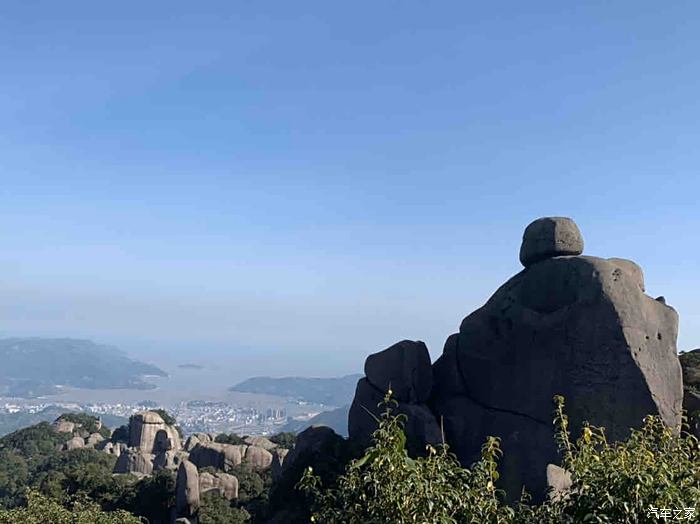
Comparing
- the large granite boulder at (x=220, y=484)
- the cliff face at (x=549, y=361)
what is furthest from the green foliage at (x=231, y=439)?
the cliff face at (x=549, y=361)

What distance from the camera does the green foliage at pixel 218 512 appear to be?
24.9 m

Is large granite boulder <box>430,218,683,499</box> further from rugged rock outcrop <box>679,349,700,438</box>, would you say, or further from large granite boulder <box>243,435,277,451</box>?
large granite boulder <box>243,435,277,451</box>

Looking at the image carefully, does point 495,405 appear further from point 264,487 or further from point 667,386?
point 264,487

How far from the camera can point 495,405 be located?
2136cm

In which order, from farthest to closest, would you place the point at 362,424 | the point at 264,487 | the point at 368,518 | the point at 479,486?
the point at 264,487
the point at 362,424
the point at 479,486
the point at 368,518

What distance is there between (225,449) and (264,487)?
4.68 m

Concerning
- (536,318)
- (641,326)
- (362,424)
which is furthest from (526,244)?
(362,424)

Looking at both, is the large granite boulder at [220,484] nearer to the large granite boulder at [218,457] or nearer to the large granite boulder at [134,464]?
the large granite boulder at [218,457]

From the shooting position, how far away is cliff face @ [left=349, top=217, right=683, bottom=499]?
61.0 ft

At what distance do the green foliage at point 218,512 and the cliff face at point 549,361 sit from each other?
655 cm

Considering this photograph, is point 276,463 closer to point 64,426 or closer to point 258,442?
point 258,442

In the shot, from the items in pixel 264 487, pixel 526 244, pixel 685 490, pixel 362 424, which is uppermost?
pixel 526 244

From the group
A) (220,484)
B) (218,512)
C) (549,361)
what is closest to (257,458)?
(220,484)
